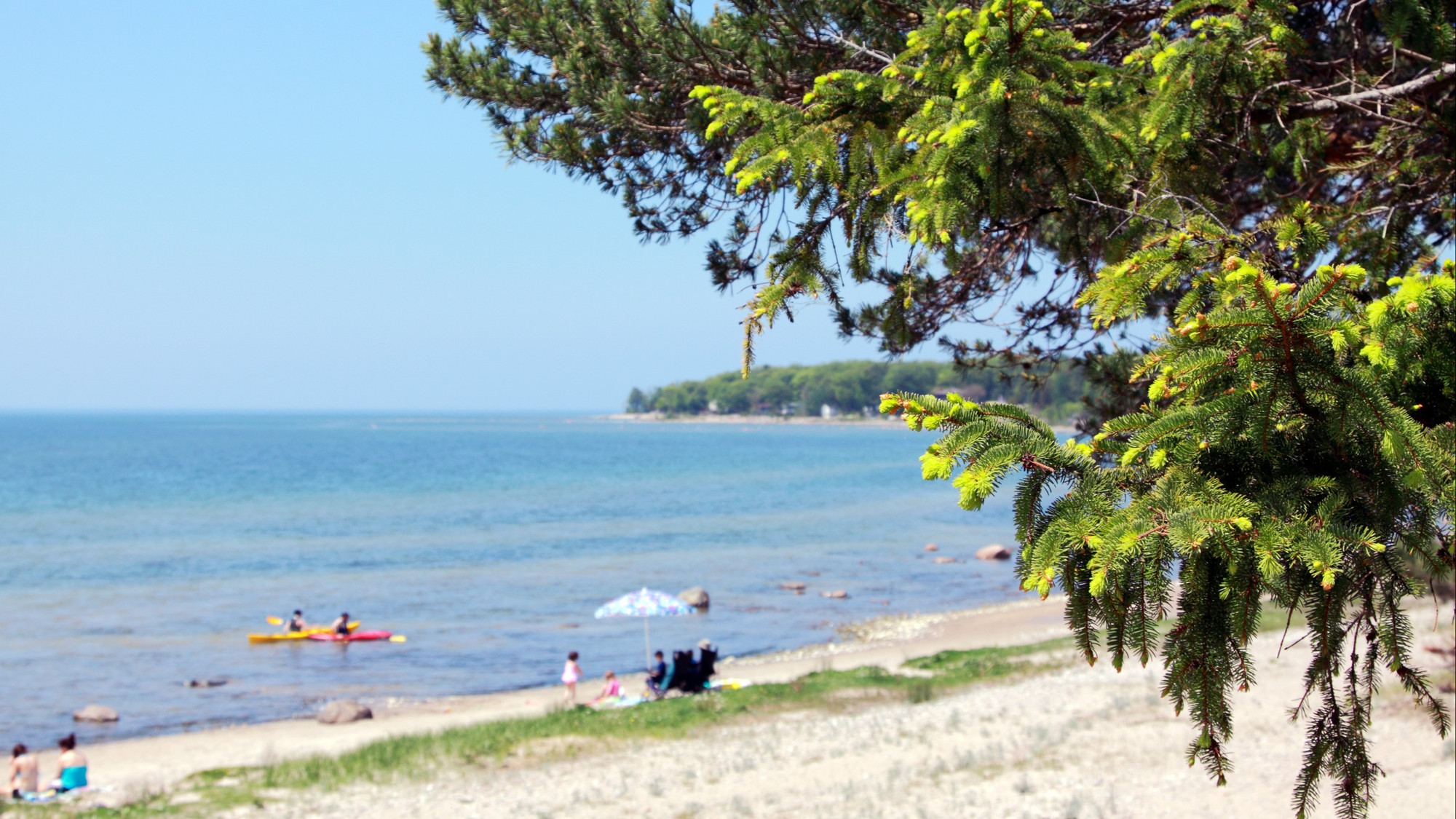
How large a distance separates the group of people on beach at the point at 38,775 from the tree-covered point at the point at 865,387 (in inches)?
381

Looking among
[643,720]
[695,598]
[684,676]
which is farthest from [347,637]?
[643,720]

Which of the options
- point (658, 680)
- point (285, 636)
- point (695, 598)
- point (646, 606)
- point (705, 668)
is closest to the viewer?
point (705, 668)

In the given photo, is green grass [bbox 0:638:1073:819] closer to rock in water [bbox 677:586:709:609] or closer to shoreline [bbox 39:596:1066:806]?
shoreline [bbox 39:596:1066:806]

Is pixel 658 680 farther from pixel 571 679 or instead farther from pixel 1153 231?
pixel 1153 231

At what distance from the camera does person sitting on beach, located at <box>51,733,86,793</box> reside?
41.4ft

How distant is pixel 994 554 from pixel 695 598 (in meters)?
14.6

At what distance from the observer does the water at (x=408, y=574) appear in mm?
19906

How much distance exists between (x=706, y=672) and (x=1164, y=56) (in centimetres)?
1420

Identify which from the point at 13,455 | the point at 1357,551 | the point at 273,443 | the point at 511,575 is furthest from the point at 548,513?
the point at 273,443

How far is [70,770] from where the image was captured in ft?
41.4

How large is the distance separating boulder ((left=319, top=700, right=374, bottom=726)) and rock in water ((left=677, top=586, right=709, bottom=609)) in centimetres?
1051

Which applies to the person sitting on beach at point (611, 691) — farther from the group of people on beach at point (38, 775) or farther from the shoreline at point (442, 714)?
the group of people on beach at point (38, 775)

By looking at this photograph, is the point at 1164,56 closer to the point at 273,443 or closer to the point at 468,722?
the point at 468,722

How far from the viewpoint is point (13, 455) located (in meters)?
102
